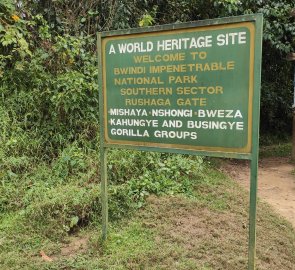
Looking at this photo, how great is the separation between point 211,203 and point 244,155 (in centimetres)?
182

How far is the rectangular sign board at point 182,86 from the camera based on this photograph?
8.43 feet

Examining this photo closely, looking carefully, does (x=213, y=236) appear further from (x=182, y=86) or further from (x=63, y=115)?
(x=63, y=115)

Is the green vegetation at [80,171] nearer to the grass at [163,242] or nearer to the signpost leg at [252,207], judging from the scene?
the grass at [163,242]

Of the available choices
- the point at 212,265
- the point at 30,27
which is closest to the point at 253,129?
the point at 212,265

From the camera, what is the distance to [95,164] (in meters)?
4.57

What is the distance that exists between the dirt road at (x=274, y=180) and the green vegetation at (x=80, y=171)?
1.82 ft

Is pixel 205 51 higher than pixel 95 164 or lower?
higher

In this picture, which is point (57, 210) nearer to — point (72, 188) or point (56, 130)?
point (72, 188)

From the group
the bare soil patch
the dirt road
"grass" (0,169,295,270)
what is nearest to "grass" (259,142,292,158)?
the dirt road

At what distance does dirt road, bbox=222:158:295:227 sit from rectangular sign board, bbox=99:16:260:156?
86.9 inches

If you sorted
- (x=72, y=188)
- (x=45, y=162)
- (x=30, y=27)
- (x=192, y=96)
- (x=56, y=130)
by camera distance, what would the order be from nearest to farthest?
1. (x=192, y=96)
2. (x=72, y=188)
3. (x=45, y=162)
4. (x=56, y=130)
5. (x=30, y=27)

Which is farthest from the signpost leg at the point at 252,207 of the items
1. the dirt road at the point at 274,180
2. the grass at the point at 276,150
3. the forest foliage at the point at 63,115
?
the grass at the point at 276,150

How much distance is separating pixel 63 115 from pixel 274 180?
359 cm

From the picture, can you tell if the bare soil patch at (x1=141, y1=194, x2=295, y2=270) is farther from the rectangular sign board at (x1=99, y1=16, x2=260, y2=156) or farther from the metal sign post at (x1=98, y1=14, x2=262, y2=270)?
the rectangular sign board at (x1=99, y1=16, x2=260, y2=156)
